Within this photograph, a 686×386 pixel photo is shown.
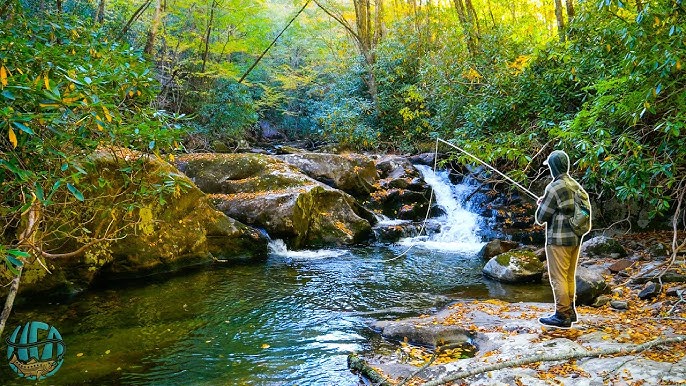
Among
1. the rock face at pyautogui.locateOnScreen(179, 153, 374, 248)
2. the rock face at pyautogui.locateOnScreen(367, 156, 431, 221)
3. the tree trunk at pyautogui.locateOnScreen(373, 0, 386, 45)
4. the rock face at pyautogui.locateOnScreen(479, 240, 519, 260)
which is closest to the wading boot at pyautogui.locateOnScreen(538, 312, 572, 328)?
the rock face at pyautogui.locateOnScreen(479, 240, 519, 260)

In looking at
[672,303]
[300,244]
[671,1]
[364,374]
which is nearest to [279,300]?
[364,374]

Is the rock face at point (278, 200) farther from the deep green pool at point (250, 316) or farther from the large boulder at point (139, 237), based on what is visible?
the deep green pool at point (250, 316)

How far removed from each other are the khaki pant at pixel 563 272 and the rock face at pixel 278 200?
24.6 ft

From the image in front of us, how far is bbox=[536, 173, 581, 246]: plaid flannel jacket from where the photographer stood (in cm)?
461

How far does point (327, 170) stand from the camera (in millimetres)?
15031

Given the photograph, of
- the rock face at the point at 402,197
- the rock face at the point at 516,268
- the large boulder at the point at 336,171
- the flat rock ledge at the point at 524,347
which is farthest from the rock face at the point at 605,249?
the large boulder at the point at 336,171

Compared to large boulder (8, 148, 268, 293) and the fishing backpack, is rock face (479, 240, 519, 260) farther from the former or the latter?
the fishing backpack

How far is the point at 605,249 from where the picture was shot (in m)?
9.21

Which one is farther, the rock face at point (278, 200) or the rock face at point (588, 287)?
the rock face at point (278, 200)

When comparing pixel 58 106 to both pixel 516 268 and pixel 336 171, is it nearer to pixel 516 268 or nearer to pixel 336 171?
pixel 516 268

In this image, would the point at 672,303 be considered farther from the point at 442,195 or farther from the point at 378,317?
the point at 442,195

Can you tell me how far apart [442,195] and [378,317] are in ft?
31.1

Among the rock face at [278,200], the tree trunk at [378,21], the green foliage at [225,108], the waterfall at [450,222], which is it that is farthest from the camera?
the tree trunk at [378,21]
